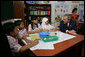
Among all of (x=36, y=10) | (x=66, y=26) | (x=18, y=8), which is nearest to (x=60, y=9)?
(x=36, y=10)

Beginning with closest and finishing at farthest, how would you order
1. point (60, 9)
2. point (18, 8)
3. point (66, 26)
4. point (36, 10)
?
point (66, 26)
point (18, 8)
point (36, 10)
point (60, 9)

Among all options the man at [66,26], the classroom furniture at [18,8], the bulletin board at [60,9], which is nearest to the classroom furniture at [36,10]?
the classroom furniture at [18,8]

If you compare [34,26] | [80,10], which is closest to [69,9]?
[80,10]

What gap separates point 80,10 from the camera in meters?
4.03

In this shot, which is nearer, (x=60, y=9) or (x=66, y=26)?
(x=66, y=26)

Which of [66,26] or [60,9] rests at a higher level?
[60,9]

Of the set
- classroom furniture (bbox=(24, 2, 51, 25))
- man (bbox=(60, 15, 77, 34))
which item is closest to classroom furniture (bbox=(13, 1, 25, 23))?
classroom furniture (bbox=(24, 2, 51, 25))

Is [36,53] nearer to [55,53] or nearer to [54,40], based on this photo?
[55,53]

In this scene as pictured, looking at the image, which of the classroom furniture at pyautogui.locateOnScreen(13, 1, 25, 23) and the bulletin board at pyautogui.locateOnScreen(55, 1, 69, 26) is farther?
the bulletin board at pyautogui.locateOnScreen(55, 1, 69, 26)

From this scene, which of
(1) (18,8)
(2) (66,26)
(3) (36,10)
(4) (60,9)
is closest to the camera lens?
(2) (66,26)

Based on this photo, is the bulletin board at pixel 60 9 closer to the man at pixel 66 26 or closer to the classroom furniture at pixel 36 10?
the classroom furniture at pixel 36 10

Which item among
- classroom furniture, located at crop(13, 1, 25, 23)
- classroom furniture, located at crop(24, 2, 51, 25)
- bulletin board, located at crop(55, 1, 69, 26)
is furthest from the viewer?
bulletin board, located at crop(55, 1, 69, 26)

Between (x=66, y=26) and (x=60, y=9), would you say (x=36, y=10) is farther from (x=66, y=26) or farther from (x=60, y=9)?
(x=66, y=26)

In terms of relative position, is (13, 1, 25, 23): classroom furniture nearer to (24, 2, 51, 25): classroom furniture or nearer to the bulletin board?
(24, 2, 51, 25): classroom furniture
